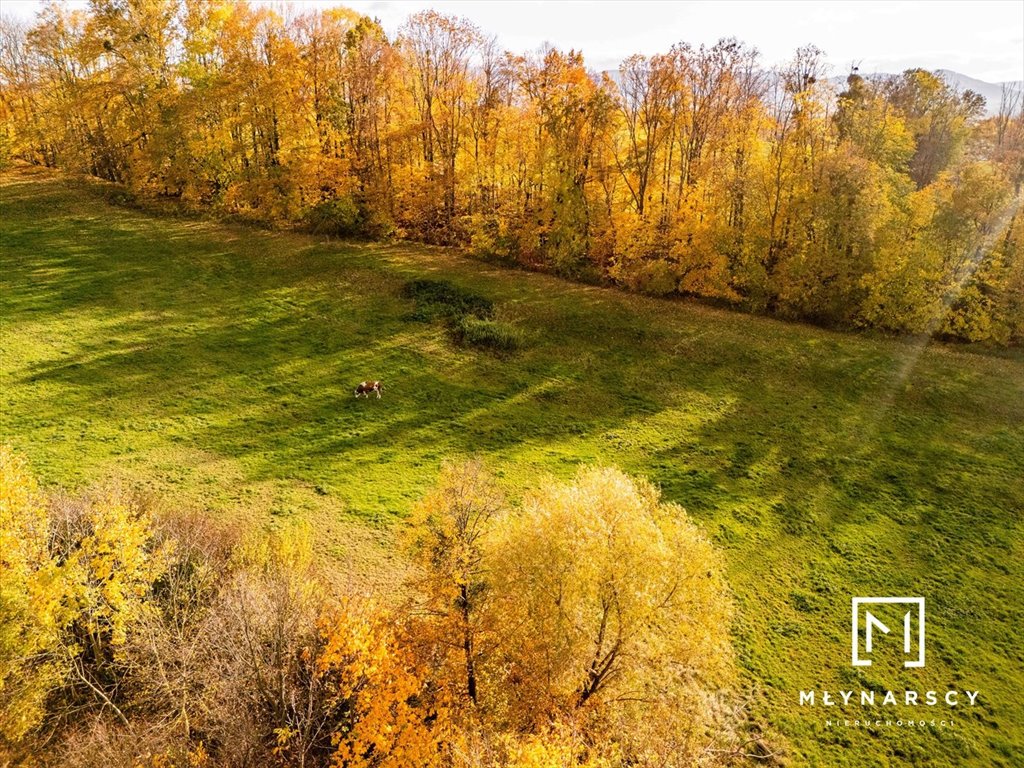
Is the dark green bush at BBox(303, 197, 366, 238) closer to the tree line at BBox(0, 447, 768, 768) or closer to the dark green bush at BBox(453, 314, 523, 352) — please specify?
the dark green bush at BBox(453, 314, 523, 352)

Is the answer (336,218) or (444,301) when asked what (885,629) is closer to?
(444,301)

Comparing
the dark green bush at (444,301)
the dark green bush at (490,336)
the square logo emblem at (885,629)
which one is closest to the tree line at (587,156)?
the dark green bush at (444,301)

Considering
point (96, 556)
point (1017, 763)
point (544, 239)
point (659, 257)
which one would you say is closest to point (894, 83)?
point (659, 257)

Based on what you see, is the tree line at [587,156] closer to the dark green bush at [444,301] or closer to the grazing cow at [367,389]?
the dark green bush at [444,301]

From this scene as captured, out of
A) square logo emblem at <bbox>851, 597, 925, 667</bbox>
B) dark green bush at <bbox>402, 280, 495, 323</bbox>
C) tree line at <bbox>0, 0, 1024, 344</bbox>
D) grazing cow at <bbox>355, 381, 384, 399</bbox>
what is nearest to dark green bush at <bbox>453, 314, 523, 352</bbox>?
dark green bush at <bbox>402, 280, 495, 323</bbox>

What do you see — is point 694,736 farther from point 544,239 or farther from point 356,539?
point 544,239

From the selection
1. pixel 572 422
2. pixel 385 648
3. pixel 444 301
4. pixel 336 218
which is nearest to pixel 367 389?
pixel 572 422
